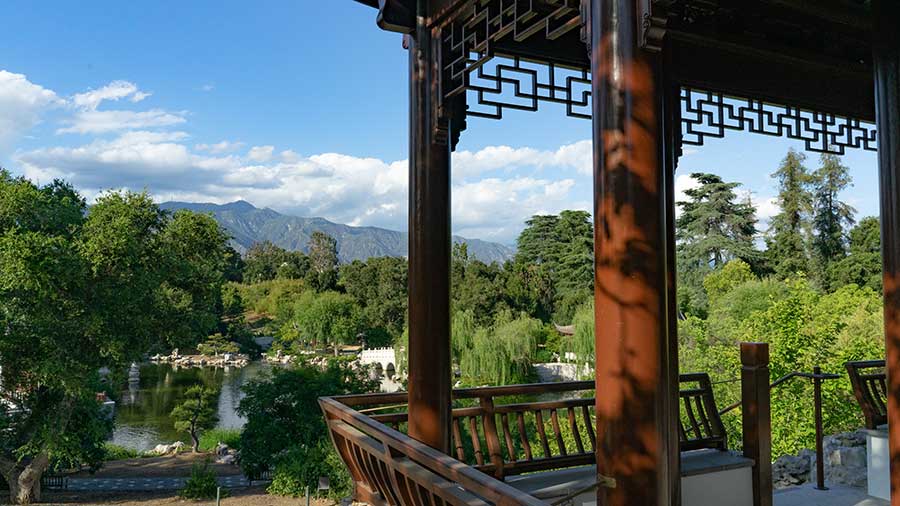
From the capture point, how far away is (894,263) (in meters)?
2.36

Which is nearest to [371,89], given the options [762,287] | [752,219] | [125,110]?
[125,110]

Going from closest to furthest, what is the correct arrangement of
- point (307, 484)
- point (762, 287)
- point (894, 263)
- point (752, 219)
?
point (894, 263) < point (307, 484) < point (762, 287) < point (752, 219)

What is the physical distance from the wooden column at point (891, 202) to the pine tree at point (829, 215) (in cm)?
2197

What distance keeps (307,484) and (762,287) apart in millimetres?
12637

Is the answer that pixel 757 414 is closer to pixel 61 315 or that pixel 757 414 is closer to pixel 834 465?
pixel 834 465

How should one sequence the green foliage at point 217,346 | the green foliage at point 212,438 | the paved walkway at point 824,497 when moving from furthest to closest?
the green foliage at point 217,346 → the green foliage at point 212,438 → the paved walkway at point 824,497

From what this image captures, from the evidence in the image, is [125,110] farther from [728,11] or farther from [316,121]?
[728,11]

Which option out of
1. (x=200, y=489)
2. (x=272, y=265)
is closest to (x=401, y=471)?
(x=200, y=489)

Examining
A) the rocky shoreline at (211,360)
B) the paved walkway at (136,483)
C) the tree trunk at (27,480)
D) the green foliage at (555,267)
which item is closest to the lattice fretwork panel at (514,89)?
the tree trunk at (27,480)

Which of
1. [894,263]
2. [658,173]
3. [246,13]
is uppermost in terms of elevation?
[246,13]

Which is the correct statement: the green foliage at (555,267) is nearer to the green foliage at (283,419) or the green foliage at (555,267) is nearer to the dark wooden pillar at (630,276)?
the green foliage at (283,419)

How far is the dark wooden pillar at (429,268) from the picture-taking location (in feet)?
10.1

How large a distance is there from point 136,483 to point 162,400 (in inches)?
361

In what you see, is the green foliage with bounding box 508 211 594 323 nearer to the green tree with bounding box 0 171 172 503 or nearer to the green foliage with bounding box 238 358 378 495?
the green foliage with bounding box 238 358 378 495
